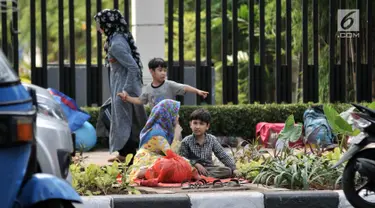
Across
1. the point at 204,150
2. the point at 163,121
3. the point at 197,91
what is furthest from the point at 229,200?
the point at 197,91

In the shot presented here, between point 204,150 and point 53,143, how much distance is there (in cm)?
444

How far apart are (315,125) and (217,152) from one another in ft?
12.7

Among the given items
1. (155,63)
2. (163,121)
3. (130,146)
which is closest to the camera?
(163,121)

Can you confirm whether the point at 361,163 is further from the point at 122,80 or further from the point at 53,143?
the point at 122,80

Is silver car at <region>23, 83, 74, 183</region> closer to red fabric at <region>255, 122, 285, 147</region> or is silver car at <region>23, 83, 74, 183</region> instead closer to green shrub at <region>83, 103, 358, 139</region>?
red fabric at <region>255, 122, 285, 147</region>

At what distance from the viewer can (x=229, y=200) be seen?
8523 millimetres

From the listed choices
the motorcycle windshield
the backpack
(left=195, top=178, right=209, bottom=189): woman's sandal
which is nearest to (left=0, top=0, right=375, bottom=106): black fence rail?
the backpack

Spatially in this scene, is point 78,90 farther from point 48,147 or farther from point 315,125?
point 48,147

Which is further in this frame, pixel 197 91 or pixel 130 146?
pixel 130 146

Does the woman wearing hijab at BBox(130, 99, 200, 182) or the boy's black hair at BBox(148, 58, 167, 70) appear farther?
the boy's black hair at BBox(148, 58, 167, 70)

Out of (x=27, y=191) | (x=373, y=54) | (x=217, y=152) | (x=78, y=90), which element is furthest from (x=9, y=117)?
(x=373, y=54)

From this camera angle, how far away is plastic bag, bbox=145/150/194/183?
962cm

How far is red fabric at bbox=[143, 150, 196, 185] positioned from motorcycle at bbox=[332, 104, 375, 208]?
1.78 metres

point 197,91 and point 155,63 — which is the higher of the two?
point 155,63
